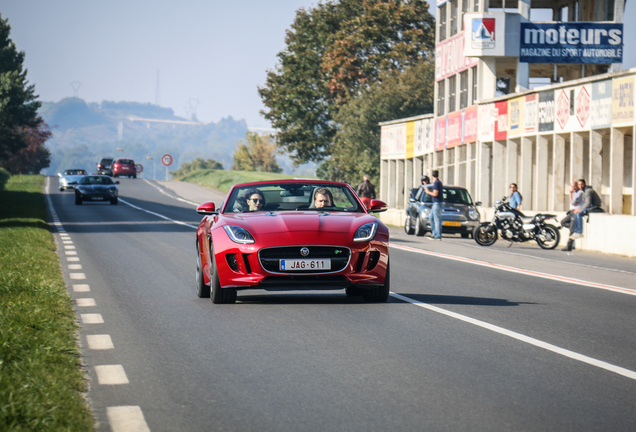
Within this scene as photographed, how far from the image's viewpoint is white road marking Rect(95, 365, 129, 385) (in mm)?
7077

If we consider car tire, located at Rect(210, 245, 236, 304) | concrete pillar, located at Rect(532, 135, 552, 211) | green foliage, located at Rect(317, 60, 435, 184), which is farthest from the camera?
green foliage, located at Rect(317, 60, 435, 184)

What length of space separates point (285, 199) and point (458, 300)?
92.6 inches

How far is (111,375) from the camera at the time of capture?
24.0 ft

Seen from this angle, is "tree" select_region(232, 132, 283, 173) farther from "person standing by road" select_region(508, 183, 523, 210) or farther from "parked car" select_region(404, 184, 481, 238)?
"person standing by road" select_region(508, 183, 523, 210)

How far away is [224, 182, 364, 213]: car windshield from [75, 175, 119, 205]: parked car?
37.3 m

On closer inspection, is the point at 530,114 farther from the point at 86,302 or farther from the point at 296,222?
the point at 86,302

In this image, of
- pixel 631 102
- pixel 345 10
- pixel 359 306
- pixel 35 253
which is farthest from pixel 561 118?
pixel 345 10

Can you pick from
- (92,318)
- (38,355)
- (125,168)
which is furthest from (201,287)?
(125,168)

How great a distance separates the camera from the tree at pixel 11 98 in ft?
276

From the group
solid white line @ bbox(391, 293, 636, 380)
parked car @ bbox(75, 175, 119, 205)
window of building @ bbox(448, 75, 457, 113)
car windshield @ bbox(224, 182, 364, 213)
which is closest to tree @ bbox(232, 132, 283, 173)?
parked car @ bbox(75, 175, 119, 205)

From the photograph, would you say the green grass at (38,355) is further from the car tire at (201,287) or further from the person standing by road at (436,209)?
the person standing by road at (436,209)

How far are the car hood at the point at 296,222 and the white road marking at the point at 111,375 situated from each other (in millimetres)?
3591

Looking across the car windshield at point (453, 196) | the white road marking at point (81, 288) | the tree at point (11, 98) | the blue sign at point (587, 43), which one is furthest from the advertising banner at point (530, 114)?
the tree at point (11, 98)

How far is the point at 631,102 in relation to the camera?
91.8 ft
